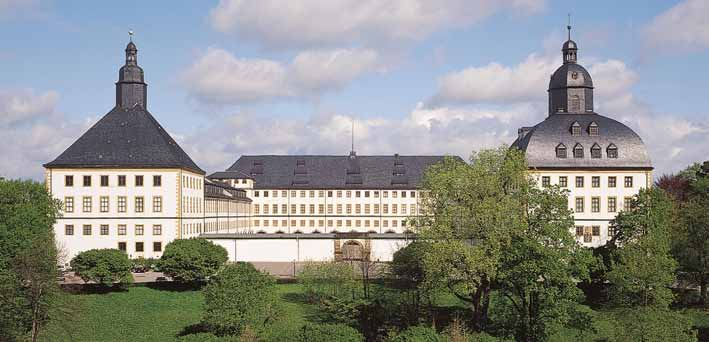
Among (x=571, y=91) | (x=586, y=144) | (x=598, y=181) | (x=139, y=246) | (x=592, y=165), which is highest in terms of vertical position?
(x=571, y=91)

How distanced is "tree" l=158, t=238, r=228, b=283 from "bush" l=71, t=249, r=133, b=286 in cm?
244

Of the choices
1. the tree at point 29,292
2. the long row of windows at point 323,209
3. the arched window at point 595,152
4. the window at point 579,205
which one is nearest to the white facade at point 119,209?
the tree at point 29,292

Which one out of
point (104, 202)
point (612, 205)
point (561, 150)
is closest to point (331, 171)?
point (561, 150)

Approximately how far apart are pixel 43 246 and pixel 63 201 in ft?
86.1

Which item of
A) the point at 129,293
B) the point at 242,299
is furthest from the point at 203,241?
the point at 242,299

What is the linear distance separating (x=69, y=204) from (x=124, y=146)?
5.92 meters

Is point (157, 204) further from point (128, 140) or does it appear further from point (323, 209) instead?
point (323, 209)

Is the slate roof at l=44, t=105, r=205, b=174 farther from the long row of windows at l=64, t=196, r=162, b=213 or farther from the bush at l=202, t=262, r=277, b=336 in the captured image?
the bush at l=202, t=262, r=277, b=336

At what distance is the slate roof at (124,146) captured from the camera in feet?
198

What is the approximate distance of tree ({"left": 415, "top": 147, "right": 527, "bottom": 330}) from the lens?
35250mm

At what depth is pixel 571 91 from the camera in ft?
219

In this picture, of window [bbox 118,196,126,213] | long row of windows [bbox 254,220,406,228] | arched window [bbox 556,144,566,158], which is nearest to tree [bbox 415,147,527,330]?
arched window [bbox 556,144,566,158]

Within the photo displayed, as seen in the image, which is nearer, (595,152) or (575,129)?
(595,152)

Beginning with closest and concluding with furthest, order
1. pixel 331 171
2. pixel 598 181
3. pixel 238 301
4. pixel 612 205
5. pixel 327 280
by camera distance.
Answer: pixel 238 301 < pixel 327 280 < pixel 598 181 < pixel 612 205 < pixel 331 171
